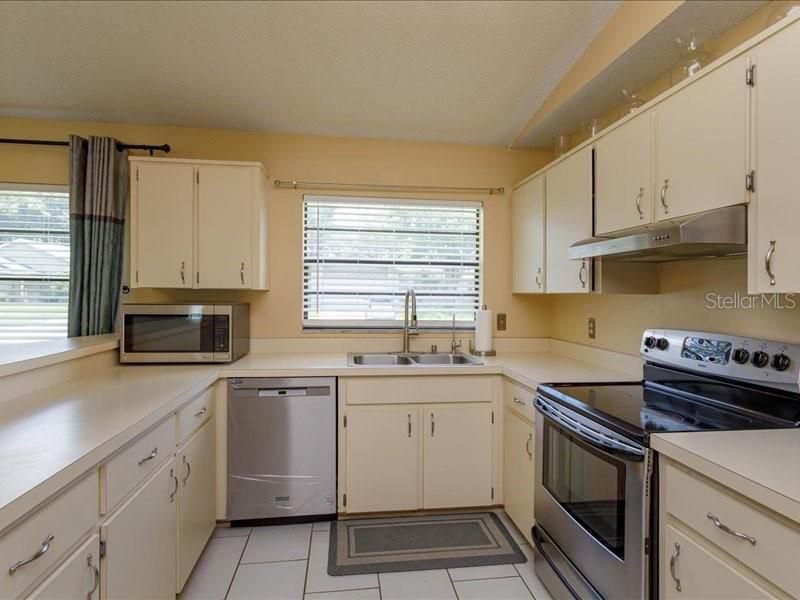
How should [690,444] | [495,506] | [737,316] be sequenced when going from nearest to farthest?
[690,444] < [737,316] < [495,506]

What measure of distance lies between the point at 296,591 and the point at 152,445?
94 cm

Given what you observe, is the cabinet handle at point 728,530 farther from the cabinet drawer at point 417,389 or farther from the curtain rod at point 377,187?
the curtain rod at point 377,187

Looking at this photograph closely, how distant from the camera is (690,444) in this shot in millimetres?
1120

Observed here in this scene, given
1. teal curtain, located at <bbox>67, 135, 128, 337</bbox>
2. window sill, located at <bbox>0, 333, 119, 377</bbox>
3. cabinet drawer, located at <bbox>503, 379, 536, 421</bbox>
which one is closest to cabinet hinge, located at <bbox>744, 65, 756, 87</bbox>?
cabinet drawer, located at <bbox>503, 379, 536, 421</bbox>

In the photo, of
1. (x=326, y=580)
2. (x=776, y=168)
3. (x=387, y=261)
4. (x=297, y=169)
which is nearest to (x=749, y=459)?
(x=776, y=168)

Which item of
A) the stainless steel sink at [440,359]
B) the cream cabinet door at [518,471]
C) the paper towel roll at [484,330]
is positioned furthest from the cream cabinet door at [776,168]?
the stainless steel sink at [440,359]

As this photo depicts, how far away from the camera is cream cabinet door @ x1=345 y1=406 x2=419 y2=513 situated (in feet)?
7.46

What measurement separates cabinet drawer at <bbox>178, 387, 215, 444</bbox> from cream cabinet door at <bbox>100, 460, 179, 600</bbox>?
0.16 m

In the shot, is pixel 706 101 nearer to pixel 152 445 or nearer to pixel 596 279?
pixel 596 279

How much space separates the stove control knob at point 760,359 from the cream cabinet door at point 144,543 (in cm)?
207

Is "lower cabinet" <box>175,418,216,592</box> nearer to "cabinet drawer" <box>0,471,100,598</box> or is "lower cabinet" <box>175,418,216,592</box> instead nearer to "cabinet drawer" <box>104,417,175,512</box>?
"cabinet drawer" <box>104,417,175,512</box>

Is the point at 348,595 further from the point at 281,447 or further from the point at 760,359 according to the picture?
the point at 760,359

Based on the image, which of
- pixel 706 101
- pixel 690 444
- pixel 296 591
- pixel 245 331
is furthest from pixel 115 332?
pixel 706 101

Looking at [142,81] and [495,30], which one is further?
[142,81]
